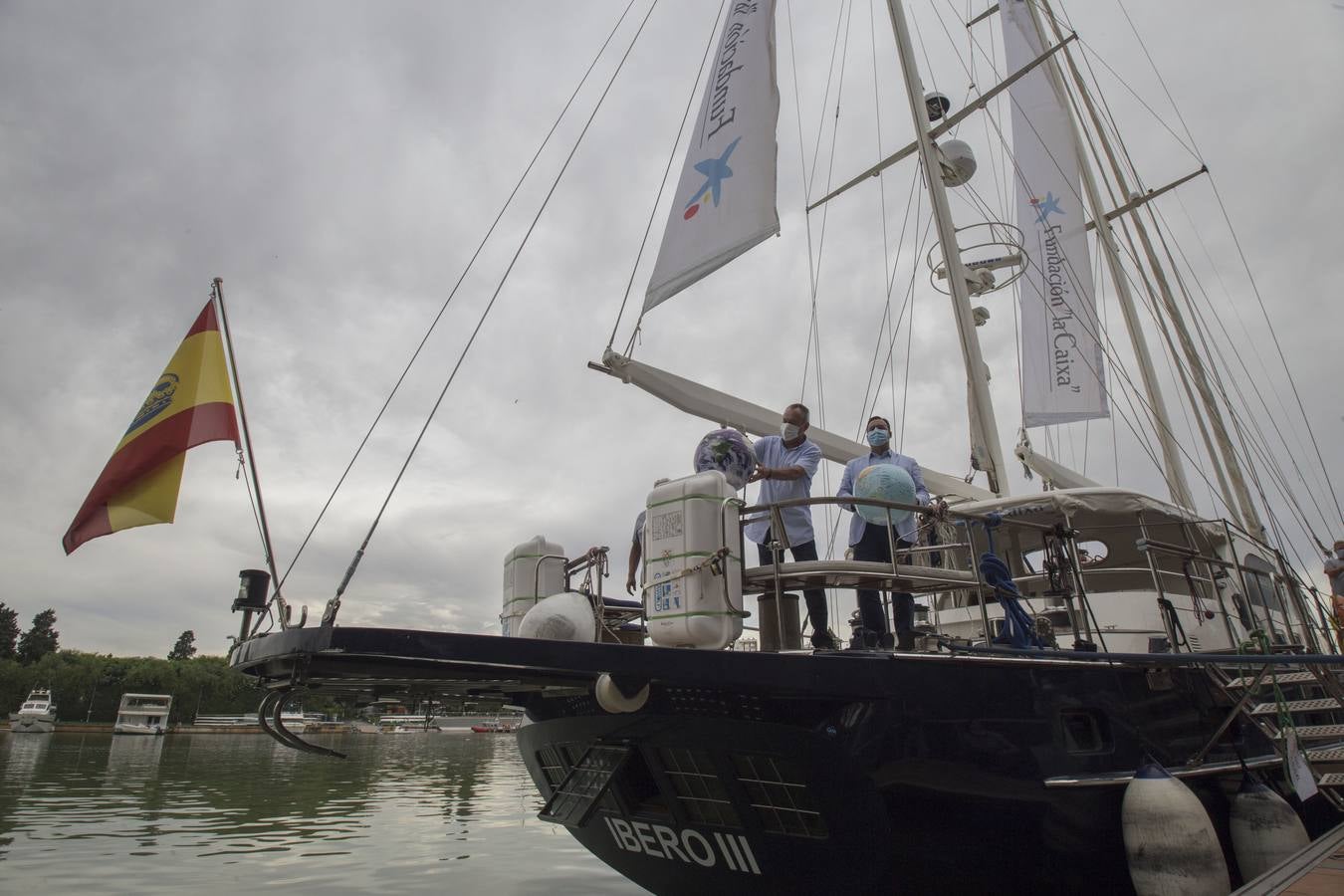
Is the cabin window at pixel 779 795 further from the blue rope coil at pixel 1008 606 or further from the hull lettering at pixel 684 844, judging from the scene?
the blue rope coil at pixel 1008 606

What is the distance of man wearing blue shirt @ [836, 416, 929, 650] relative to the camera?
602 cm

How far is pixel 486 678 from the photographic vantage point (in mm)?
5012

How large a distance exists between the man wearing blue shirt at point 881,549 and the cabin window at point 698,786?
4.66ft

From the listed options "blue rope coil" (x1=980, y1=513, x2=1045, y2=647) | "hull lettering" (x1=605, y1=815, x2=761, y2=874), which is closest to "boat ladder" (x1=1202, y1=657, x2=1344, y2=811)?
"blue rope coil" (x1=980, y1=513, x2=1045, y2=647)

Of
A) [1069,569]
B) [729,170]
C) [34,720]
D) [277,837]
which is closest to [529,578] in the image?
[1069,569]

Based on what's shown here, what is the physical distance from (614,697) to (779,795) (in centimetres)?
137

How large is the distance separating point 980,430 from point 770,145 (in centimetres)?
511

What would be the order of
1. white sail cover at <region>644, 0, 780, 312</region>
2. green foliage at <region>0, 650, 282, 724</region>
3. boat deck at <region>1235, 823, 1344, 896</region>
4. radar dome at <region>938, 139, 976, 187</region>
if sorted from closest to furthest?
1. boat deck at <region>1235, 823, 1344, 896</region>
2. white sail cover at <region>644, 0, 780, 312</region>
3. radar dome at <region>938, 139, 976, 187</region>
4. green foliage at <region>0, 650, 282, 724</region>

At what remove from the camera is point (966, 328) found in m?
11.8

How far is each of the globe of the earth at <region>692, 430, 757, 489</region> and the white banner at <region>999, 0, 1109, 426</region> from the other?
10625mm

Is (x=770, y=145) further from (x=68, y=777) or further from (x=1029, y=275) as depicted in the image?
(x=68, y=777)

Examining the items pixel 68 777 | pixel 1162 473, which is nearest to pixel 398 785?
pixel 68 777

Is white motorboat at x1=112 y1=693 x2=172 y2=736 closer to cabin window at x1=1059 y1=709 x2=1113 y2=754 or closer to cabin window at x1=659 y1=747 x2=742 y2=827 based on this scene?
cabin window at x1=659 y1=747 x2=742 y2=827

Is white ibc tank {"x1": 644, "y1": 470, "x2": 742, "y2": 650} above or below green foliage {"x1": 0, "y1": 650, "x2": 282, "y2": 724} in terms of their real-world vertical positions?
below
